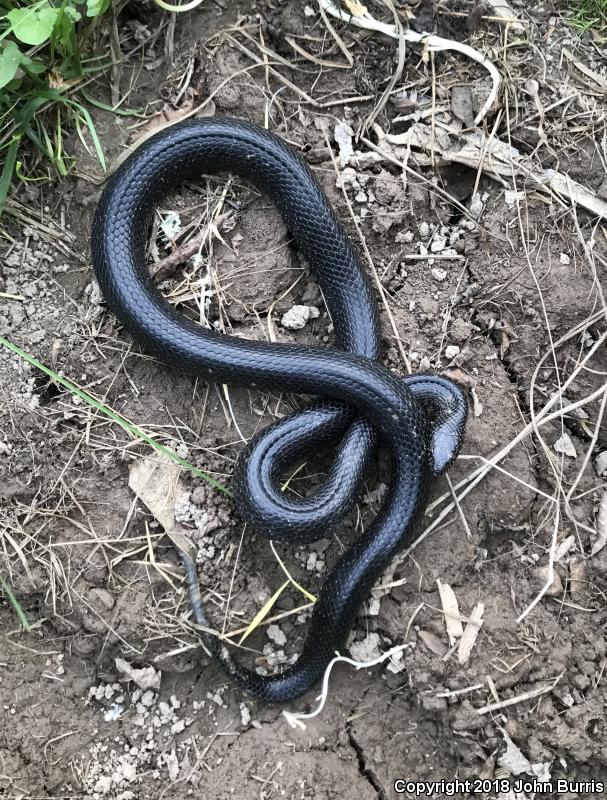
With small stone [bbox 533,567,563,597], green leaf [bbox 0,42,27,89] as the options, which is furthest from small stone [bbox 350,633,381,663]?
green leaf [bbox 0,42,27,89]

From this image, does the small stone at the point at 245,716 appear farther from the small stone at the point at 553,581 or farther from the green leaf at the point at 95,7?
the green leaf at the point at 95,7

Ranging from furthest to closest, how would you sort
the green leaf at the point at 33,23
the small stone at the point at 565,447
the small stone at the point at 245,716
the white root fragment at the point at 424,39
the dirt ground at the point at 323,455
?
the white root fragment at the point at 424,39 < the small stone at the point at 565,447 < the small stone at the point at 245,716 < the dirt ground at the point at 323,455 < the green leaf at the point at 33,23

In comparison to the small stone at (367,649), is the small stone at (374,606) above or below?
above

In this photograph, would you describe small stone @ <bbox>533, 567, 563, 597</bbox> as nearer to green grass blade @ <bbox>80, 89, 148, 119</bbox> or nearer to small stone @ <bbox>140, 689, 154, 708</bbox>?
small stone @ <bbox>140, 689, 154, 708</bbox>

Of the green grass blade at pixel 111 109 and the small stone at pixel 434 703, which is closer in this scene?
the small stone at pixel 434 703

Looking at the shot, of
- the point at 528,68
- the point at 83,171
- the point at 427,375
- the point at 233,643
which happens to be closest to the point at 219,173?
the point at 83,171

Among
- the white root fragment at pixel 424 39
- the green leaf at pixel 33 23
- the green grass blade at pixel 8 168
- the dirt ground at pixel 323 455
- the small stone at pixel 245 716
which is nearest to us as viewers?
the green leaf at pixel 33 23

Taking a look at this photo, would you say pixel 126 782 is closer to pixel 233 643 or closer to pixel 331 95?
pixel 233 643

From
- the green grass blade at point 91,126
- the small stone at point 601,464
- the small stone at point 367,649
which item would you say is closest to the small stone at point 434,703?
the small stone at point 367,649
